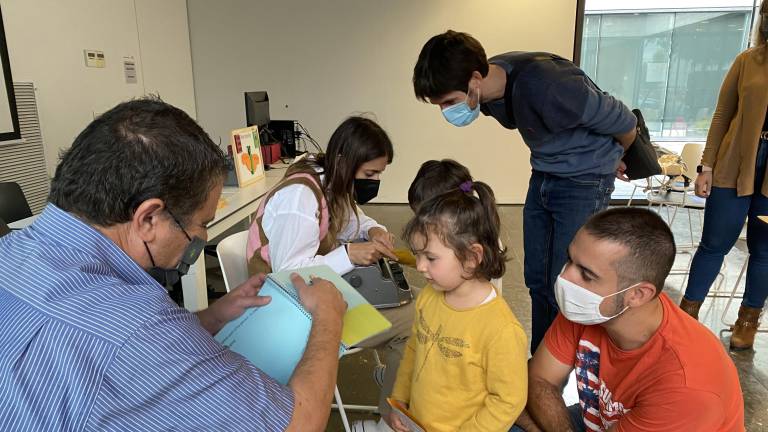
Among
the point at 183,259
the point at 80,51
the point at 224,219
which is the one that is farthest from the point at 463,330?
the point at 80,51

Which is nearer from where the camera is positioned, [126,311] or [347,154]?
[126,311]

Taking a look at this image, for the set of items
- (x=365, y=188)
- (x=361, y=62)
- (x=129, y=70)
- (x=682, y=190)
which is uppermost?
(x=361, y=62)

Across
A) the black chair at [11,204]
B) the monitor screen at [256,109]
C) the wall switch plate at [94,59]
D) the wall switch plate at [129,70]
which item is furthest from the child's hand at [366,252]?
the wall switch plate at [129,70]

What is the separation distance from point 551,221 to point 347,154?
821mm

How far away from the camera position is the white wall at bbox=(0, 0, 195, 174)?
3.54m

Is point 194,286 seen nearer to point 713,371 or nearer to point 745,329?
point 713,371

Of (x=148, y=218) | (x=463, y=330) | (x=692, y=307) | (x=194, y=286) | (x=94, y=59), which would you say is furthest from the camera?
(x=94, y=59)

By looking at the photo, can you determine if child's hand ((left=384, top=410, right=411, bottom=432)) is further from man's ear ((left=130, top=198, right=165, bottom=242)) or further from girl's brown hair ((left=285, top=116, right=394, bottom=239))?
man's ear ((left=130, top=198, right=165, bottom=242))

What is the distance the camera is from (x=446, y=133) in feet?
18.5

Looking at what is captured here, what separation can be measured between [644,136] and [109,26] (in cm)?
437

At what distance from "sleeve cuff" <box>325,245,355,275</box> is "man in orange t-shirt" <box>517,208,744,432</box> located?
779 millimetres

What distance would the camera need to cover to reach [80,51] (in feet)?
13.2

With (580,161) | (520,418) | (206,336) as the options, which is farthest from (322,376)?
(580,161)

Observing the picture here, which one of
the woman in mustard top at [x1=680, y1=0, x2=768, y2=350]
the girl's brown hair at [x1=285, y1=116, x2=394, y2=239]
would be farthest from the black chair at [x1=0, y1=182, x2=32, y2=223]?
the woman in mustard top at [x1=680, y1=0, x2=768, y2=350]
